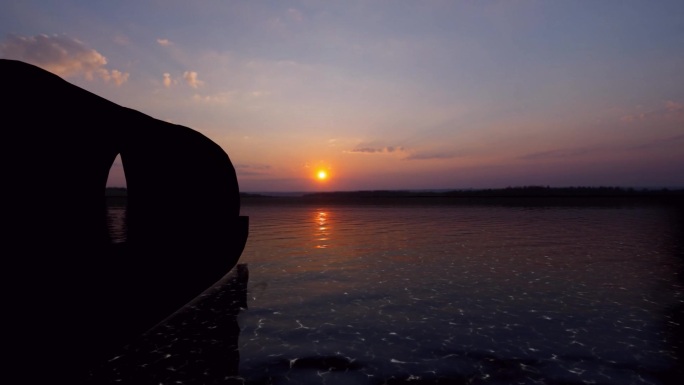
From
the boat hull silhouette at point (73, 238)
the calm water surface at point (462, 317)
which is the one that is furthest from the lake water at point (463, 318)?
the boat hull silhouette at point (73, 238)

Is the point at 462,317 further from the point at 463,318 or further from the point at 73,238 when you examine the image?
the point at 73,238

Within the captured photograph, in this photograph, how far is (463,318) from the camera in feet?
37.7

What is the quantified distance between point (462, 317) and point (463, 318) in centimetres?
9

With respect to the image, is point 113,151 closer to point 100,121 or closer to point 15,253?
point 100,121

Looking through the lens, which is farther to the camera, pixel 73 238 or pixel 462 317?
pixel 462 317

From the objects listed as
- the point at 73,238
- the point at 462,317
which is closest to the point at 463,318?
the point at 462,317

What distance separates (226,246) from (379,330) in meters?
8.03

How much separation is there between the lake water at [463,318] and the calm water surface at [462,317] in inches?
1.7

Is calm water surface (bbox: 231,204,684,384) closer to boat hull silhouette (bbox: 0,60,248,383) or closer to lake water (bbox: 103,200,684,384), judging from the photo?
lake water (bbox: 103,200,684,384)

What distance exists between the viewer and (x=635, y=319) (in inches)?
444

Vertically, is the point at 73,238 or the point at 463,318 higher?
the point at 73,238

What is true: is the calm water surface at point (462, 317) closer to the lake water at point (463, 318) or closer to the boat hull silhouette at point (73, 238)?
the lake water at point (463, 318)

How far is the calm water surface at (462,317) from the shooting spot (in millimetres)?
8203

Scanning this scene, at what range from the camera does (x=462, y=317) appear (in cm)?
1157
